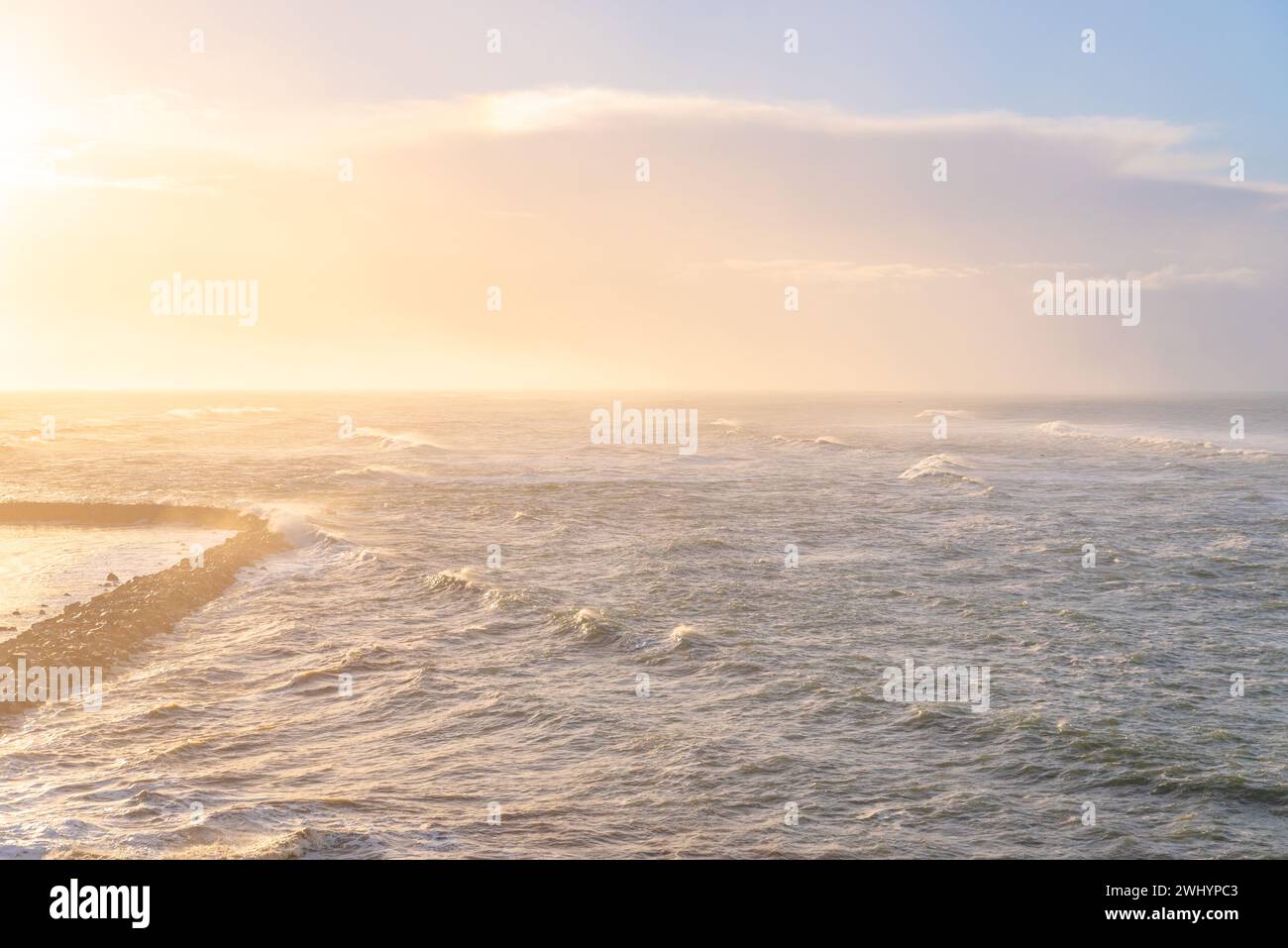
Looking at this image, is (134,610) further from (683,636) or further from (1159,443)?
(1159,443)

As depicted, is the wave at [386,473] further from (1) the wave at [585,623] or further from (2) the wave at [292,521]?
(1) the wave at [585,623]

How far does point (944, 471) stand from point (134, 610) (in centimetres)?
6607

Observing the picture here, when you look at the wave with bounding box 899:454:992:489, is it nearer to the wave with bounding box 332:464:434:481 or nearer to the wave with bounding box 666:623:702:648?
the wave with bounding box 332:464:434:481

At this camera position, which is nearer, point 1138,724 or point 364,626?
point 1138,724

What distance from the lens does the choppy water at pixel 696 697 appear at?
17.3 metres

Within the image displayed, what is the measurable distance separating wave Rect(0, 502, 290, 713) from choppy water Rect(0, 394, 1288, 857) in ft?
3.10

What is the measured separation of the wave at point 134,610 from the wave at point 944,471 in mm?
50197

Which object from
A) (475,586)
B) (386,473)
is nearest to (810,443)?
(386,473)

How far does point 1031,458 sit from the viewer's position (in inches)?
4045

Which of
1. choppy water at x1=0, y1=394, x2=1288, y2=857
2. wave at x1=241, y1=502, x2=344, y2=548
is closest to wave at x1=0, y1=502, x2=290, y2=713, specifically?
wave at x1=241, y1=502, x2=344, y2=548

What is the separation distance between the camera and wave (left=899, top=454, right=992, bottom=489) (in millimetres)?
78000
